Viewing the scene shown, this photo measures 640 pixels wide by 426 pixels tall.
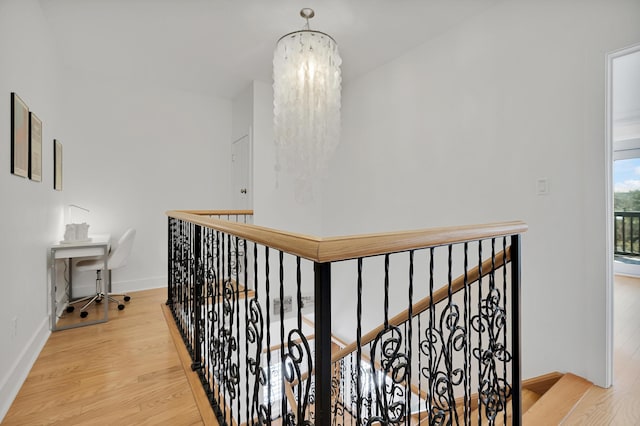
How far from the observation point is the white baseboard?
1660 millimetres

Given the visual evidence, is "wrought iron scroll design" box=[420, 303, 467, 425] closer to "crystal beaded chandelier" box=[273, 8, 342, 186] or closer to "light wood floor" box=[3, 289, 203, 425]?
"light wood floor" box=[3, 289, 203, 425]

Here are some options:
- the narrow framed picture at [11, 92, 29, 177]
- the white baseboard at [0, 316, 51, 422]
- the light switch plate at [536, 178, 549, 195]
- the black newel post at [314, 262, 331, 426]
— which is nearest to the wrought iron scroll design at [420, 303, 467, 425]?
the black newel post at [314, 262, 331, 426]

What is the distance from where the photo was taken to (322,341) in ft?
2.53

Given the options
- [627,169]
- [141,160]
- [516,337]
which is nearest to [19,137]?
[141,160]

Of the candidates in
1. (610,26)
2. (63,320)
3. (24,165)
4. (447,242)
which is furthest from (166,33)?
(610,26)

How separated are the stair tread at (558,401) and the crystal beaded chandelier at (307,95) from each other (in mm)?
2356

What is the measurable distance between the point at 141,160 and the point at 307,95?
2742mm

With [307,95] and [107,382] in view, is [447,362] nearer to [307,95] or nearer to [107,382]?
[107,382]

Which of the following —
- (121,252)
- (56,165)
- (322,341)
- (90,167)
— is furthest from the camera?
(90,167)

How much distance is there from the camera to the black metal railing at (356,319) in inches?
33.6

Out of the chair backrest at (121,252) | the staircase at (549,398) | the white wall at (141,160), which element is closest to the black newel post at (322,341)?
the staircase at (549,398)

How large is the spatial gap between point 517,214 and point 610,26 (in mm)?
1300

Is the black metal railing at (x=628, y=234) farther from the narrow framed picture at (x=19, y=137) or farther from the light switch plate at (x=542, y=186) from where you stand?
the narrow framed picture at (x=19, y=137)

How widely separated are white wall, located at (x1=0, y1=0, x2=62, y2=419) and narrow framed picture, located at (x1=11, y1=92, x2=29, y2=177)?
4 centimetres
